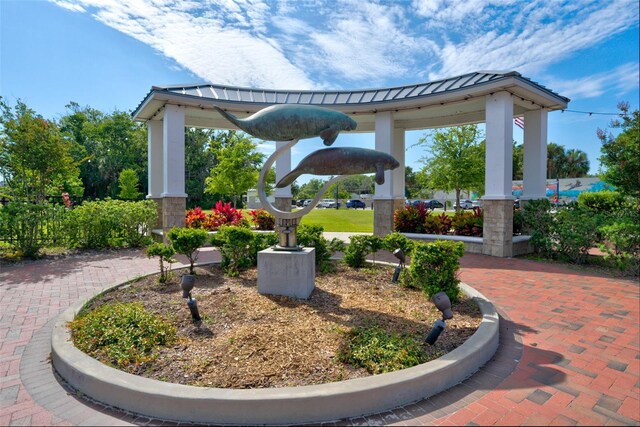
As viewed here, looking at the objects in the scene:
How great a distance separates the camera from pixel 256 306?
446 cm

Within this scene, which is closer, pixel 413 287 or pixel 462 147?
pixel 413 287

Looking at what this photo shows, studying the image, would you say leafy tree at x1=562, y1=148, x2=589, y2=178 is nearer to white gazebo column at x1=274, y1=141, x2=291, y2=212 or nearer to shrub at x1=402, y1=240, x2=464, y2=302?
white gazebo column at x1=274, y1=141, x2=291, y2=212

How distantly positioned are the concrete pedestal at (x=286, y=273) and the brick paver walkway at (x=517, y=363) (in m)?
2.54

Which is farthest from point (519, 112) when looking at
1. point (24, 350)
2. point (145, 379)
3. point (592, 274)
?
point (24, 350)

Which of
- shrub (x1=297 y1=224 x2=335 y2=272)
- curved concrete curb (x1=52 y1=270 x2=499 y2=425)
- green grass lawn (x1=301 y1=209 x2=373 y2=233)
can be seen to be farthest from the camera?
green grass lawn (x1=301 y1=209 x2=373 y2=233)

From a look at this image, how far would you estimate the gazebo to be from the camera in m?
8.65

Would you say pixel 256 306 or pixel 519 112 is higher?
pixel 519 112

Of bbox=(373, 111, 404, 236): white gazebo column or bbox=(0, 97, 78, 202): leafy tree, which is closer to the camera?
bbox=(0, 97, 78, 202): leafy tree

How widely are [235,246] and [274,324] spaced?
2.62 metres

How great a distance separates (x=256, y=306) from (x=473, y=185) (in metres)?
13.0

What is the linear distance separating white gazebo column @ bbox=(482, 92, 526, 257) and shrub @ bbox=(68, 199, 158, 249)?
998 cm

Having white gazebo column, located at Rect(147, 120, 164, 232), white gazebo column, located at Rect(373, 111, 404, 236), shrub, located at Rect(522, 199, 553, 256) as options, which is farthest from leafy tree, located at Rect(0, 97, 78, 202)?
shrub, located at Rect(522, 199, 553, 256)

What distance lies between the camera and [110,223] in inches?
393

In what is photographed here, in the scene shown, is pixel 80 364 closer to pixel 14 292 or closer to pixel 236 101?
pixel 14 292
